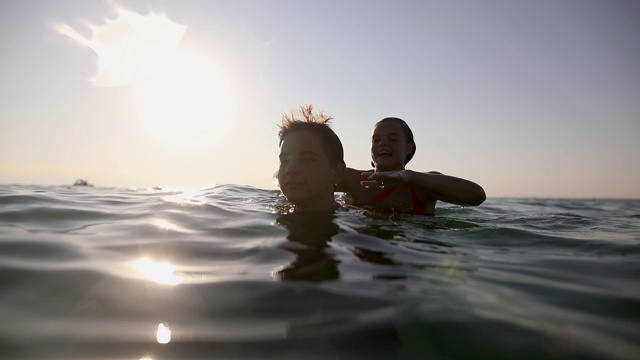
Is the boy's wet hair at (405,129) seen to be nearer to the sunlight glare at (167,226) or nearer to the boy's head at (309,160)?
the boy's head at (309,160)

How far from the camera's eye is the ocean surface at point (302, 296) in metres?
1.54

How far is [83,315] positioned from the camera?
1753 mm

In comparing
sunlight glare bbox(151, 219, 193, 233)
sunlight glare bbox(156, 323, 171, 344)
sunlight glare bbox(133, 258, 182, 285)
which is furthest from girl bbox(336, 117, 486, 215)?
→ sunlight glare bbox(156, 323, 171, 344)

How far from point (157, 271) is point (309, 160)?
279 cm

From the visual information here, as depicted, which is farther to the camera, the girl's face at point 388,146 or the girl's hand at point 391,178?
the girl's face at point 388,146

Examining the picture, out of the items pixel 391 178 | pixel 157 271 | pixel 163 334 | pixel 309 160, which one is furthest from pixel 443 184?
pixel 163 334

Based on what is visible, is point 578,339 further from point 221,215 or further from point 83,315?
point 221,215

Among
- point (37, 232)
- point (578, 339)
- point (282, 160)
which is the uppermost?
point (282, 160)

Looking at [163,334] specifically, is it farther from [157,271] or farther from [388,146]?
[388,146]

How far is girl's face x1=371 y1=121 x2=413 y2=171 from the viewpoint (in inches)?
263

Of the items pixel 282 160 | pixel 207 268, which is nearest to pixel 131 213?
pixel 282 160

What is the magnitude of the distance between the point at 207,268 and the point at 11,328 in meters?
1.11

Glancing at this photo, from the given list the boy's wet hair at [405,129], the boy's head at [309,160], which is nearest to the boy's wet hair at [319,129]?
the boy's head at [309,160]

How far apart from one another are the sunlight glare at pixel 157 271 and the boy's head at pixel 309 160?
2.33m
